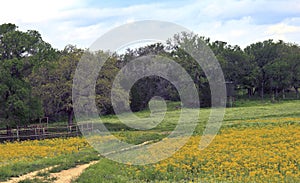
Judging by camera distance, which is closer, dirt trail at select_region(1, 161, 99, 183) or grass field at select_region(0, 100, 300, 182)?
grass field at select_region(0, 100, 300, 182)

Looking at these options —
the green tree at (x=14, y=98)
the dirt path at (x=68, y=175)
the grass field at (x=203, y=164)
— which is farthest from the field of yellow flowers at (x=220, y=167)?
the green tree at (x=14, y=98)

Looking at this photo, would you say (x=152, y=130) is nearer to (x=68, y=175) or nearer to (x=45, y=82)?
(x=45, y=82)

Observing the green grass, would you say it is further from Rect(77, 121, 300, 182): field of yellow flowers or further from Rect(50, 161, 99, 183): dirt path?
Rect(50, 161, 99, 183): dirt path

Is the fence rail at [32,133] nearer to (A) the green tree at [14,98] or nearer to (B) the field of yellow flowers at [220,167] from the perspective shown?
(A) the green tree at [14,98]

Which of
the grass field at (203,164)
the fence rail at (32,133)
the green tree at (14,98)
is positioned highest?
the green tree at (14,98)

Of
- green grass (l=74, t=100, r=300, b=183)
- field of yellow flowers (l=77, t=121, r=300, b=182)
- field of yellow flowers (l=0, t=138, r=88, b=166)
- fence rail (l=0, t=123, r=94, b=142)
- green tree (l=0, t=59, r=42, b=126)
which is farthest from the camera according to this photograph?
fence rail (l=0, t=123, r=94, b=142)

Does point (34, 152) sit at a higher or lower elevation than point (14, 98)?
lower

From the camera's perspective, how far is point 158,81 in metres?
69.3

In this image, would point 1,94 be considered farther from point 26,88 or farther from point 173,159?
point 173,159

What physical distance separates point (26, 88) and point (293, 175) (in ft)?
92.9

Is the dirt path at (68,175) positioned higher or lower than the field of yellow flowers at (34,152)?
lower

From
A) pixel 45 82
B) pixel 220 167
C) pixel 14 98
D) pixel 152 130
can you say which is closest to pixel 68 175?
pixel 220 167

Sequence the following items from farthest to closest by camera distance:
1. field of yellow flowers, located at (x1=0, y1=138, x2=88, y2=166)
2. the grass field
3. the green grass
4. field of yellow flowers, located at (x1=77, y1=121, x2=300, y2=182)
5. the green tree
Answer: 1. the green tree
2. field of yellow flowers, located at (x1=0, y1=138, x2=88, y2=166)
3. the green grass
4. the grass field
5. field of yellow flowers, located at (x1=77, y1=121, x2=300, y2=182)

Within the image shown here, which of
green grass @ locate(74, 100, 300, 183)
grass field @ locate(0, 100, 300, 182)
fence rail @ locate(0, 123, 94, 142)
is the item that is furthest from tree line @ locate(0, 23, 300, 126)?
grass field @ locate(0, 100, 300, 182)
